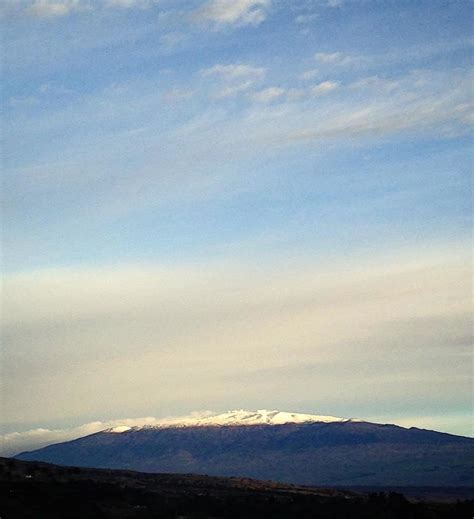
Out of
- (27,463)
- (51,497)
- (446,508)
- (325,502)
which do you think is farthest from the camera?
(27,463)

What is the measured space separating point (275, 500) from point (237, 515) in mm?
9636

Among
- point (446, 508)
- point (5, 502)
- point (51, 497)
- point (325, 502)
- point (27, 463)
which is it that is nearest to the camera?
point (5, 502)

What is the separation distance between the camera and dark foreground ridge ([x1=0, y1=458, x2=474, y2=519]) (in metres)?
58.8

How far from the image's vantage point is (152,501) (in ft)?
220

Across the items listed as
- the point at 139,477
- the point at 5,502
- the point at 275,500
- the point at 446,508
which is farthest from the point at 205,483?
the point at 5,502

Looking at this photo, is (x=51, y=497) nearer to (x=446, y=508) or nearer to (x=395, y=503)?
(x=395, y=503)

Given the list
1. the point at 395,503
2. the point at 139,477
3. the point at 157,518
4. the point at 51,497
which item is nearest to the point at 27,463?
the point at 139,477

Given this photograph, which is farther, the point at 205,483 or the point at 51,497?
the point at 205,483

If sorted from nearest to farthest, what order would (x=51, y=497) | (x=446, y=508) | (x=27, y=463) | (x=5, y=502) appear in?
(x=5, y=502) < (x=51, y=497) < (x=446, y=508) < (x=27, y=463)

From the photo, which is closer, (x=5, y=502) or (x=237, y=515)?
(x=5, y=502)

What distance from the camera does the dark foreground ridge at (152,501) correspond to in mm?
58844

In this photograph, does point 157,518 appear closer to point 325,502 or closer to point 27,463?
point 325,502

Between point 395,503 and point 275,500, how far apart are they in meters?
10.6

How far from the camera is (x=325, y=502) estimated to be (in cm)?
7069
